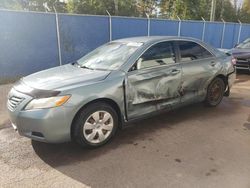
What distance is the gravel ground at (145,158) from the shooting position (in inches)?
112

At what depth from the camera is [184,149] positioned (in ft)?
11.6

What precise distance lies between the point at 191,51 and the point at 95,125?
2414 millimetres

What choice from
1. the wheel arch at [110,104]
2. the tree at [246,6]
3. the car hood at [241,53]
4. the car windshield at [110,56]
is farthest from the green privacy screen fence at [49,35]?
the tree at [246,6]

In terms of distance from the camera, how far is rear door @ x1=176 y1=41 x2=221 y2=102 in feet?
14.8

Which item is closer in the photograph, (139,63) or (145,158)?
(145,158)

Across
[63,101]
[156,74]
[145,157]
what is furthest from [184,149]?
[63,101]

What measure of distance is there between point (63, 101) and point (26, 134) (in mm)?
669

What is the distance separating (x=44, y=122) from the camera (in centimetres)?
307

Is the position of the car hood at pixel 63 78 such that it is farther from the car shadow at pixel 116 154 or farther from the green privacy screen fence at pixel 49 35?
the green privacy screen fence at pixel 49 35

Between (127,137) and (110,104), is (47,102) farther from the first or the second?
(127,137)

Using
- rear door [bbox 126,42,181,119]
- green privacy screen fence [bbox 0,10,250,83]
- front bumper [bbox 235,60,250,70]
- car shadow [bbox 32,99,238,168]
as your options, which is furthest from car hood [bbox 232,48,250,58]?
rear door [bbox 126,42,181,119]

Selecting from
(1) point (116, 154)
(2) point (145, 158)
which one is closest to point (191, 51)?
(2) point (145, 158)

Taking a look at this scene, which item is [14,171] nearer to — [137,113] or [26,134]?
[26,134]

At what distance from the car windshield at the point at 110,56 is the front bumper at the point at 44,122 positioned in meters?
1.11
